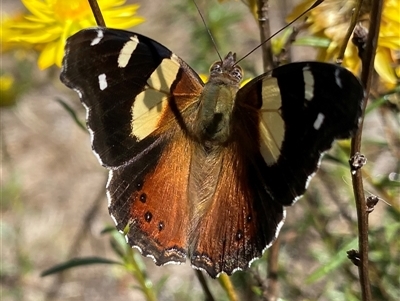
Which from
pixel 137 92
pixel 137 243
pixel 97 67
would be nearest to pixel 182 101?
pixel 137 92

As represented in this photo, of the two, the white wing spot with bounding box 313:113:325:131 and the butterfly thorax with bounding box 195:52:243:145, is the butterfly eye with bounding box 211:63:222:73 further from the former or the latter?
the white wing spot with bounding box 313:113:325:131

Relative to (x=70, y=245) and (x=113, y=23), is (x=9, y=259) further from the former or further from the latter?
(x=113, y=23)

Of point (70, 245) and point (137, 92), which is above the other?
point (137, 92)

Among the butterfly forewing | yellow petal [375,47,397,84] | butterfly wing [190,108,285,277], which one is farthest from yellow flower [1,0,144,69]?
yellow petal [375,47,397,84]

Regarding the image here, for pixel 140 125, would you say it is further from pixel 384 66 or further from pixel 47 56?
pixel 384 66

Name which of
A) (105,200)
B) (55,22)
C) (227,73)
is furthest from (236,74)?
(105,200)

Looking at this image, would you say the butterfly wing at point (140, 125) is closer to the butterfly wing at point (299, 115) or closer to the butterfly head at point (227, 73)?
the butterfly head at point (227, 73)

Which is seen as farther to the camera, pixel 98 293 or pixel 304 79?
pixel 98 293
